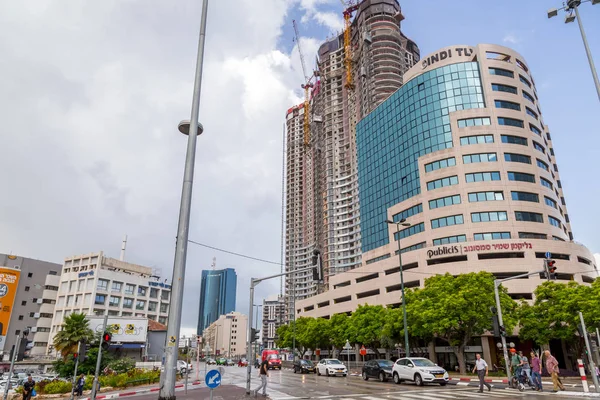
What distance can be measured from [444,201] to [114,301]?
220 ft

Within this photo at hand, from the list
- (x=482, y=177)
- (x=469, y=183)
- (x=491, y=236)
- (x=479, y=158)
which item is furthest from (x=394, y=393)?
(x=479, y=158)

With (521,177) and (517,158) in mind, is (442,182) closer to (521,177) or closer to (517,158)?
(521,177)

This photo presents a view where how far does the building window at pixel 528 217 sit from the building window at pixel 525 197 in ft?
6.74

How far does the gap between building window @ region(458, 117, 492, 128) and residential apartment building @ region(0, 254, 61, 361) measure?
80.4 m

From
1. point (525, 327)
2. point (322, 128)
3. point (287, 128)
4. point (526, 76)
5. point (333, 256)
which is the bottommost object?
point (525, 327)

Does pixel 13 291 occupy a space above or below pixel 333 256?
below

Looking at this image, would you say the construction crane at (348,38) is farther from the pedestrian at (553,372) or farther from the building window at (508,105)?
the pedestrian at (553,372)

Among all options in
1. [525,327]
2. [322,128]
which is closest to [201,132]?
[525,327]

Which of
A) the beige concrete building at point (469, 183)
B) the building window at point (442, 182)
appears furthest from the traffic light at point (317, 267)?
the building window at point (442, 182)

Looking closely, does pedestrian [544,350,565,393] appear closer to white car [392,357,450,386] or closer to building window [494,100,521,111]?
white car [392,357,450,386]

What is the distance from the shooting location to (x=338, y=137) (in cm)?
13888

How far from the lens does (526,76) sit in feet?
224

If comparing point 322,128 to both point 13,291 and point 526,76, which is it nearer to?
point 526,76

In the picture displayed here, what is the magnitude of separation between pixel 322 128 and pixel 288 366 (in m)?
102
